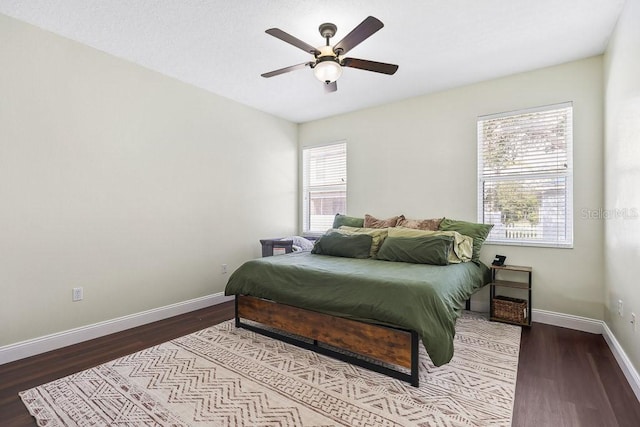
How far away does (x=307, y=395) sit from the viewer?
6.53 ft

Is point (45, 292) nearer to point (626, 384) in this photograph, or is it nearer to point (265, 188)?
point (265, 188)

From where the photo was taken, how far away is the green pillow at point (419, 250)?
118 inches

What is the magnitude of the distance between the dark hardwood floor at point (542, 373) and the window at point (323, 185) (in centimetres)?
250

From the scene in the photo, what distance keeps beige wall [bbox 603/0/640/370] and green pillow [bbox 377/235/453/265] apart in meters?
1.26

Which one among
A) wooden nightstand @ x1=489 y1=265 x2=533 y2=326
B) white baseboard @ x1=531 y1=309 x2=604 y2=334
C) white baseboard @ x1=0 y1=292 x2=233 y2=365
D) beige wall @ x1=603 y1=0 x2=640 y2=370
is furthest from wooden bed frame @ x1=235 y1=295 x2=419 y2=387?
white baseboard @ x1=531 y1=309 x2=604 y2=334

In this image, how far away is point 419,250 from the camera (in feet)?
10.2

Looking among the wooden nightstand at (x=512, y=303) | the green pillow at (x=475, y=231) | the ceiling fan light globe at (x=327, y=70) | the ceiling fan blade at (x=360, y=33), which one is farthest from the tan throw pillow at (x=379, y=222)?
the ceiling fan blade at (x=360, y=33)

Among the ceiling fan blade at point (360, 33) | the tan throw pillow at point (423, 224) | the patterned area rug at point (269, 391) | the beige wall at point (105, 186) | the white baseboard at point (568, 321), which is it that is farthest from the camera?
the tan throw pillow at point (423, 224)

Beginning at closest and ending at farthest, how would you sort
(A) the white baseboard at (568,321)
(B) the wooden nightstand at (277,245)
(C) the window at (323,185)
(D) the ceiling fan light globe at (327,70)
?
(D) the ceiling fan light globe at (327,70), (A) the white baseboard at (568,321), (B) the wooden nightstand at (277,245), (C) the window at (323,185)

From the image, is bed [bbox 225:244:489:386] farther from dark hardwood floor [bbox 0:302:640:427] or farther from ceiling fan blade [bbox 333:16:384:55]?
ceiling fan blade [bbox 333:16:384:55]

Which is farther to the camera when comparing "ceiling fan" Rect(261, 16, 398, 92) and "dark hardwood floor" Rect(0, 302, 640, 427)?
"ceiling fan" Rect(261, 16, 398, 92)

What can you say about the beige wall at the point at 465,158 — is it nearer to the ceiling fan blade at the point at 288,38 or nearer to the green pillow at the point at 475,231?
the green pillow at the point at 475,231

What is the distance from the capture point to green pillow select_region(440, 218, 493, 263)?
11.1ft

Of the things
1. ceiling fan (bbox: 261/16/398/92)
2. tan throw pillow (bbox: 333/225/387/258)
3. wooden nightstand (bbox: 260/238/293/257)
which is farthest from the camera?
wooden nightstand (bbox: 260/238/293/257)
